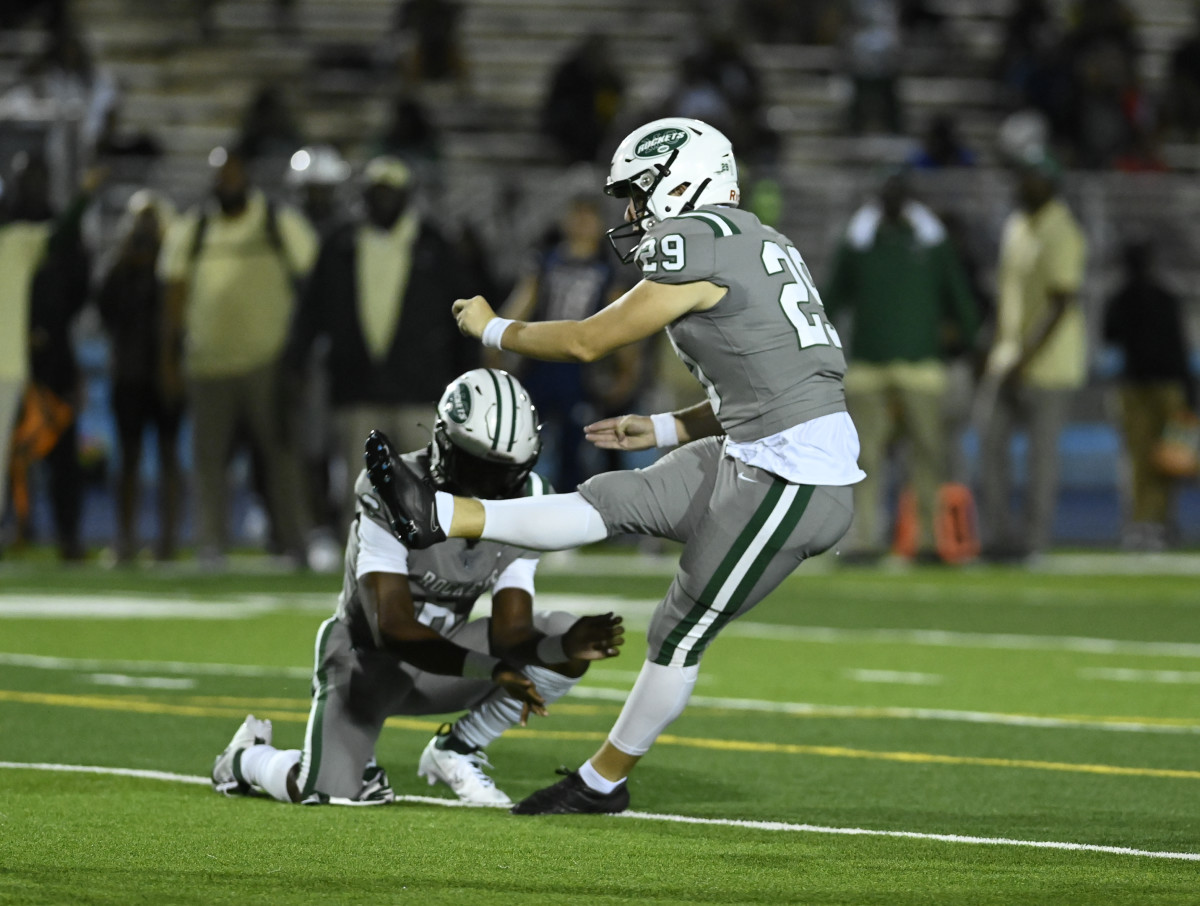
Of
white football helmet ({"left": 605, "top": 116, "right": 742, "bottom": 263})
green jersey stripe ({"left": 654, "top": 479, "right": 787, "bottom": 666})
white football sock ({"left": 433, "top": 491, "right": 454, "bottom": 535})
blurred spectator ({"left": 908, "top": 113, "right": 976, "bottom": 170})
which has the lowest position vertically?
blurred spectator ({"left": 908, "top": 113, "right": 976, "bottom": 170})

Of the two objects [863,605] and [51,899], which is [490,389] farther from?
[863,605]

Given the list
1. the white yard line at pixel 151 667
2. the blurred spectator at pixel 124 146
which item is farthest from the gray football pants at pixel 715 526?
the blurred spectator at pixel 124 146

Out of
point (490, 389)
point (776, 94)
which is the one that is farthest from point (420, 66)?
point (490, 389)

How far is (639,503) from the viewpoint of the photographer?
Result: 6.21 metres

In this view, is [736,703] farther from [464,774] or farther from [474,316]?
[474,316]

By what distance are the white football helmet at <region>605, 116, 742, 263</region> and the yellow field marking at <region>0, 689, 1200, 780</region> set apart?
2051 mm

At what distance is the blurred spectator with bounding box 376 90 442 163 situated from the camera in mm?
19062

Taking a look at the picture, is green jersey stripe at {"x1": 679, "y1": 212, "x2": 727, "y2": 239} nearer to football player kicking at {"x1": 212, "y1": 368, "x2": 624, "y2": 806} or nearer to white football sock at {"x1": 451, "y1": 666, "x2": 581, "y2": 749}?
football player kicking at {"x1": 212, "y1": 368, "x2": 624, "y2": 806}

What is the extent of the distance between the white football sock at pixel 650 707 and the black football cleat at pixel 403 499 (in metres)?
0.72

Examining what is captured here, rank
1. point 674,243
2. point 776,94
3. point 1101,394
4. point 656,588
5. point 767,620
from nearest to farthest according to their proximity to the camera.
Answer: point 674,243 < point 767,620 < point 656,588 < point 1101,394 < point 776,94

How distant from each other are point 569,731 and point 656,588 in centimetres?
496

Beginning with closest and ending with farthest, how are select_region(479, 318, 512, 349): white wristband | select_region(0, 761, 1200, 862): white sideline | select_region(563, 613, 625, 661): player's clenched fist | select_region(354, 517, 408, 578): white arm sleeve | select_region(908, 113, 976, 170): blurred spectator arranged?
select_region(0, 761, 1200, 862): white sideline
select_region(563, 613, 625, 661): player's clenched fist
select_region(479, 318, 512, 349): white wristband
select_region(354, 517, 408, 578): white arm sleeve
select_region(908, 113, 976, 170): blurred spectator

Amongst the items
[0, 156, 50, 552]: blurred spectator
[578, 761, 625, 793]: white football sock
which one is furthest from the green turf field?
[0, 156, 50, 552]: blurred spectator

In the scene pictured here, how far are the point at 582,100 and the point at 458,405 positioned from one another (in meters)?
14.8
